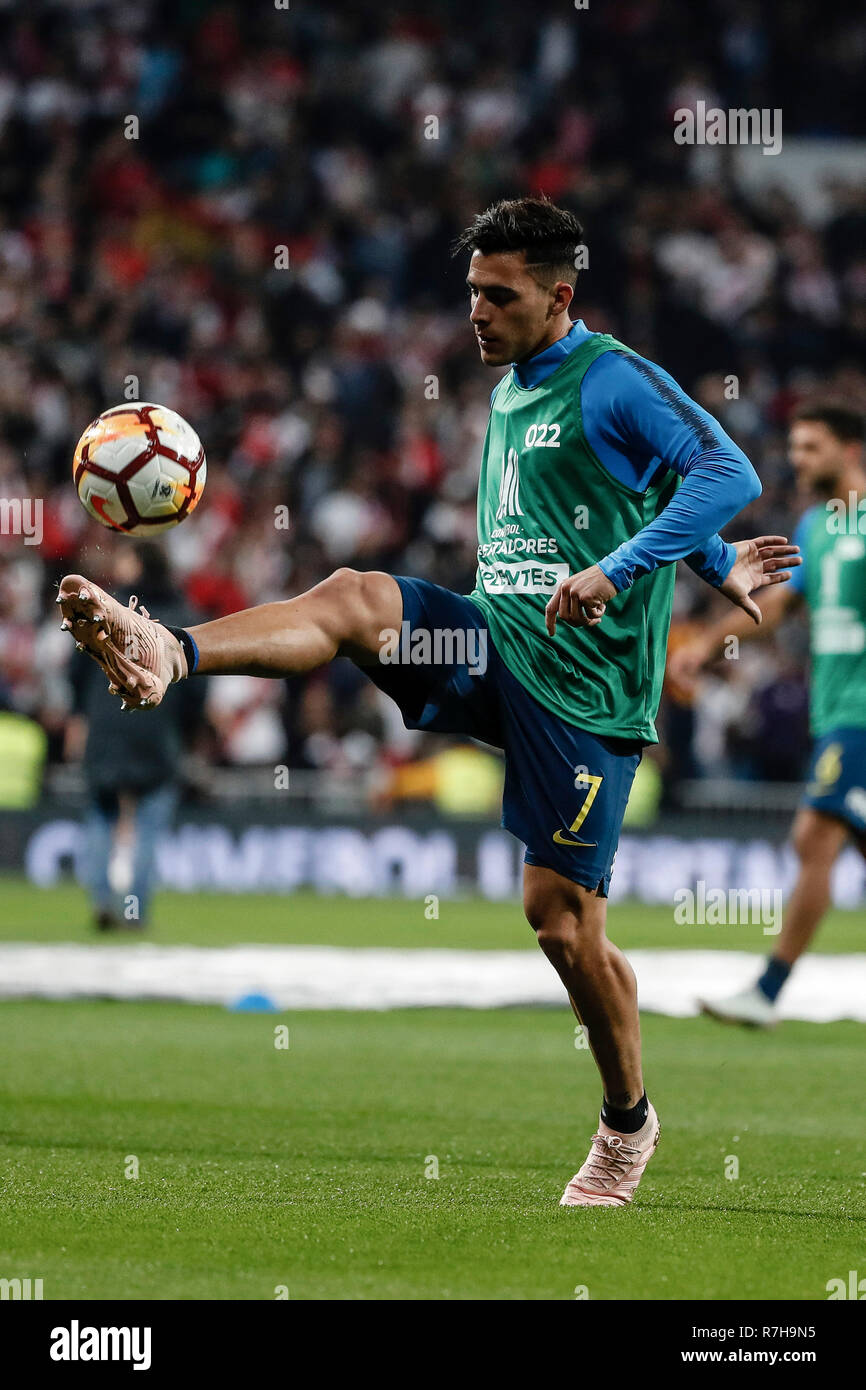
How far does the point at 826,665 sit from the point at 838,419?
110 cm

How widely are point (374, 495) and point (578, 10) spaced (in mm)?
7841

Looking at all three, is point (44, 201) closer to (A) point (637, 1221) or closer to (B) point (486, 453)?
(B) point (486, 453)

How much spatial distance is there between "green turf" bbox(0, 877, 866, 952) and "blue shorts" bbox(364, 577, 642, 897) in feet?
21.9

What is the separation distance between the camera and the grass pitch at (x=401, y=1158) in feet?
14.2

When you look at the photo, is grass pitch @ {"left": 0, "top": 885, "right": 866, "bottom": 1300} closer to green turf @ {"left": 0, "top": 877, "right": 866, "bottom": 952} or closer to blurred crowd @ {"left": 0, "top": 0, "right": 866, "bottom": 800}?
green turf @ {"left": 0, "top": 877, "right": 866, "bottom": 952}

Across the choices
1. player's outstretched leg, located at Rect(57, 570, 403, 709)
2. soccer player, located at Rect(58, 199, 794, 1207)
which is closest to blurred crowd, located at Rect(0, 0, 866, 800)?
soccer player, located at Rect(58, 199, 794, 1207)

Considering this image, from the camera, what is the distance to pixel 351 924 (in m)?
13.6

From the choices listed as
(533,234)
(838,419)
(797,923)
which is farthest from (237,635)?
(838,419)

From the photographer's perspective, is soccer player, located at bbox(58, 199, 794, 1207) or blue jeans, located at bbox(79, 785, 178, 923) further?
blue jeans, located at bbox(79, 785, 178, 923)

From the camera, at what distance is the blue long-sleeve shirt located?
5102 mm

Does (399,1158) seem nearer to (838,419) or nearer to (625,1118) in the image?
(625,1118)

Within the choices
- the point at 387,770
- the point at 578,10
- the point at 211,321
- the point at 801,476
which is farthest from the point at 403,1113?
the point at 578,10

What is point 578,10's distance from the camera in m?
23.8

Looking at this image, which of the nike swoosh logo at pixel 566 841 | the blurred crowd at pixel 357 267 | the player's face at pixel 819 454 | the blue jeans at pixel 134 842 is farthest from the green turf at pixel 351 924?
the nike swoosh logo at pixel 566 841
